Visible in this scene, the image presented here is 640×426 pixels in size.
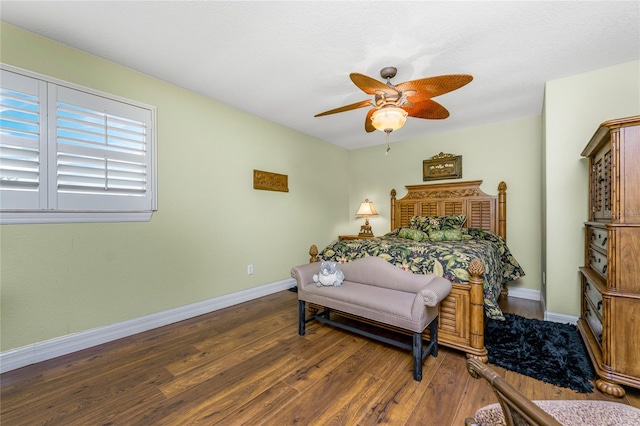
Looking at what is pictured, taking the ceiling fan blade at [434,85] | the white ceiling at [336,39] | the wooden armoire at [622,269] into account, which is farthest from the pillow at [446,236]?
the ceiling fan blade at [434,85]

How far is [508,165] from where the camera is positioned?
3.69 metres

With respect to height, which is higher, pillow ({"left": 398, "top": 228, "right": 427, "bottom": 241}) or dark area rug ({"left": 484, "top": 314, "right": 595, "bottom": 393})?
pillow ({"left": 398, "top": 228, "right": 427, "bottom": 241})

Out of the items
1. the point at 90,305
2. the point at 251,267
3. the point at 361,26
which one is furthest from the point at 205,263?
the point at 361,26

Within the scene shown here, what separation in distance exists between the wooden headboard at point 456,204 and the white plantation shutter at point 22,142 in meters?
4.30

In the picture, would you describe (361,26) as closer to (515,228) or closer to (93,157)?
(93,157)

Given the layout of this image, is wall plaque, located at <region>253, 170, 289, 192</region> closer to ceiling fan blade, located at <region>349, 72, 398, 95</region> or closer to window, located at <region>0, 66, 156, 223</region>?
window, located at <region>0, 66, 156, 223</region>

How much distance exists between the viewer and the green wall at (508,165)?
11.5 ft

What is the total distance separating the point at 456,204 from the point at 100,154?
433cm

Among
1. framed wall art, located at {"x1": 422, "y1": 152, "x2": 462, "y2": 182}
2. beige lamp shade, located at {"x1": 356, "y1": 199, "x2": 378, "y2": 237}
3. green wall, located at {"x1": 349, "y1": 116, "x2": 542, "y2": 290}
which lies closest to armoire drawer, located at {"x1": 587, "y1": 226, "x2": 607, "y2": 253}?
green wall, located at {"x1": 349, "y1": 116, "x2": 542, "y2": 290}

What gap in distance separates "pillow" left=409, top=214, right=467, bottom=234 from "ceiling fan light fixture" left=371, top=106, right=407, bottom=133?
192 cm

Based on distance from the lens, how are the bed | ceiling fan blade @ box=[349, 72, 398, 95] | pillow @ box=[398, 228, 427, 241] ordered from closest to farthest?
ceiling fan blade @ box=[349, 72, 398, 95] < the bed < pillow @ box=[398, 228, 427, 241]

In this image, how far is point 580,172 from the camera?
249 centimetres

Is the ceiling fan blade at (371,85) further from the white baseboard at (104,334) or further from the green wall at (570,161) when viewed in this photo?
the white baseboard at (104,334)

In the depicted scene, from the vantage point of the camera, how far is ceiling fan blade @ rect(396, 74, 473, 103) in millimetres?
1759
